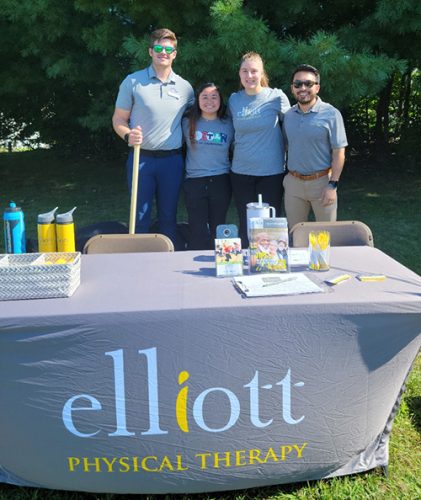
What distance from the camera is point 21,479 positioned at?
1.88 m

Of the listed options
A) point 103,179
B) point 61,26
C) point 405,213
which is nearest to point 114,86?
point 61,26

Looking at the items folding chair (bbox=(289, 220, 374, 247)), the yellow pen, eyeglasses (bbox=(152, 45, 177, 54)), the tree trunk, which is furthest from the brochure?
the tree trunk

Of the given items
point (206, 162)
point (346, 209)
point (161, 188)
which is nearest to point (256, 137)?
point (206, 162)

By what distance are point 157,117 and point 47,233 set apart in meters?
1.37

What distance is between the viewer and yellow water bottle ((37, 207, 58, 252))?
90.5 inches

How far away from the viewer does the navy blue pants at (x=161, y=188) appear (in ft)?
11.7

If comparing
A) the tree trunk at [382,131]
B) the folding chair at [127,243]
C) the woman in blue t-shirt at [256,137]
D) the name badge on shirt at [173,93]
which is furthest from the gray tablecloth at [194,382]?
the tree trunk at [382,131]

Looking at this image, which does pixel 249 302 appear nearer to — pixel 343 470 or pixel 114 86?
pixel 343 470

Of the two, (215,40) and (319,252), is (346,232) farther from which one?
(215,40)

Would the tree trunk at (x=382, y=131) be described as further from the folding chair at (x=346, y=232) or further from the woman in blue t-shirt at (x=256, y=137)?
the folding chair at (x=346, y=232)

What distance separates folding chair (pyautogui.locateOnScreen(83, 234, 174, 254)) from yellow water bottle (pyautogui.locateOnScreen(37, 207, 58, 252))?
0.32 metres

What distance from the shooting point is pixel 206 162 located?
3.48m

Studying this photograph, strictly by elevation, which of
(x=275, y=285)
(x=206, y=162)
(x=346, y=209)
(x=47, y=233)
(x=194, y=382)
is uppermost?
(x=206, y=162)

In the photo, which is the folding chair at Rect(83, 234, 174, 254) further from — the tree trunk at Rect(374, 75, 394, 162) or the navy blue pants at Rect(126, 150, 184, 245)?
the tree trunk at Rect(374, 75, 394, 162)
